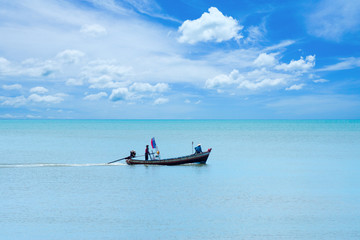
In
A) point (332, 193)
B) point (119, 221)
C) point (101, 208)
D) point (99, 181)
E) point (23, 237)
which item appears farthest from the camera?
point (99, 181)

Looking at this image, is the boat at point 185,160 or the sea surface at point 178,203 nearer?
the sea surface at point 178,203

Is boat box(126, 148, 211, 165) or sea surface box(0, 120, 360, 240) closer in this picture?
sea surface box(0, 120, 360, 240)

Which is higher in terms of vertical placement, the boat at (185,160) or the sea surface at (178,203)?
the boat at (185,160)

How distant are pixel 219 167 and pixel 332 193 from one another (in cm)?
1441

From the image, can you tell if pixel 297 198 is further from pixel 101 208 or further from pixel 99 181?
pixel 99 181

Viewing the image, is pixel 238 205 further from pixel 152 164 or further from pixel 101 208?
pixel 152 164

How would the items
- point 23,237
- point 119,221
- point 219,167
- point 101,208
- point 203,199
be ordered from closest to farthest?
point 23,237 → point 119,221 → point 101,208 → point 203,199 → point 219,167

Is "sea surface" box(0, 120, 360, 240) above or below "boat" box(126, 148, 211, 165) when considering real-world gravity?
below

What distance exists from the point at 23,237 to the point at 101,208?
16.6ft

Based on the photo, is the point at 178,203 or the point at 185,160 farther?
the point at 185,160

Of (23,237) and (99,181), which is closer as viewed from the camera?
(23,237)

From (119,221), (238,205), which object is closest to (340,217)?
(238,205)

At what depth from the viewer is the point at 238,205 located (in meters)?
20.7

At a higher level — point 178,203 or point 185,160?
point 185,160
